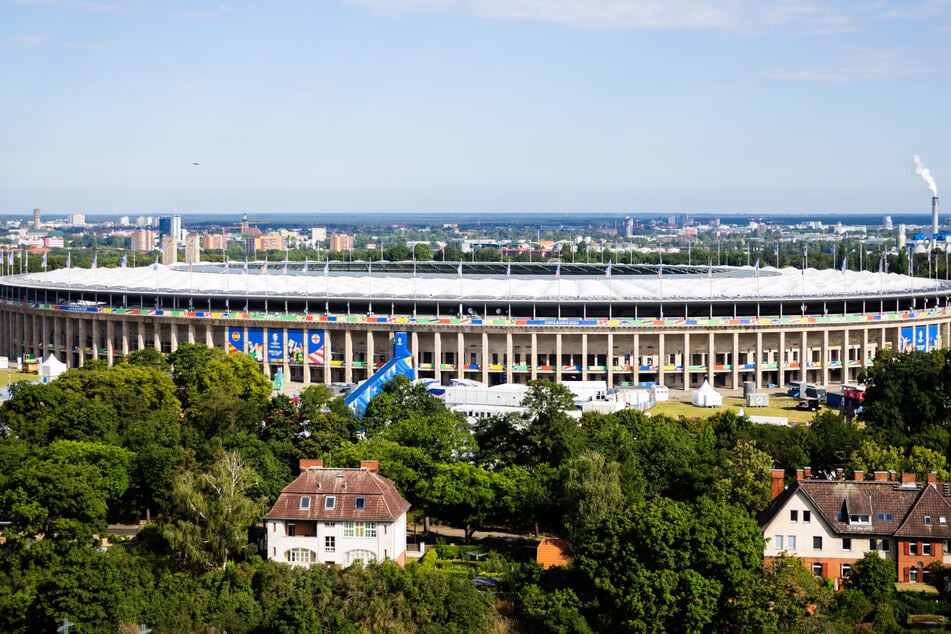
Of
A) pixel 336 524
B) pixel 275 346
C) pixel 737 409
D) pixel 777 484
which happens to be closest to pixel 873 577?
pixel 777 484

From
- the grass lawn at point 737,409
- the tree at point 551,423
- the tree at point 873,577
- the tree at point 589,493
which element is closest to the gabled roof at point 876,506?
the tree at point 873,577

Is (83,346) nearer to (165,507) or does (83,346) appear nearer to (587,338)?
(587,338)

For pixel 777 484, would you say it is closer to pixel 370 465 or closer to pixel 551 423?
pixel 551 423

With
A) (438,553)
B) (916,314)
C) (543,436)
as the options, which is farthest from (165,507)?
(916,314)

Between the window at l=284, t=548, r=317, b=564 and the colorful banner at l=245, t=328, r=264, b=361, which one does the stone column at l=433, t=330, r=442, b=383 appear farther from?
the window at l=284, t=548, r=317, b=564

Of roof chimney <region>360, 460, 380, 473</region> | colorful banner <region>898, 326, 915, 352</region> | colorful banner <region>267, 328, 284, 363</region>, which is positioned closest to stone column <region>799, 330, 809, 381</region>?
colorful banner <region>898, 326, 915, 352</region>
